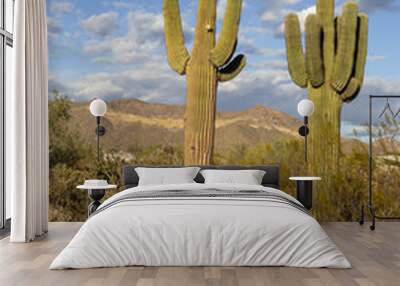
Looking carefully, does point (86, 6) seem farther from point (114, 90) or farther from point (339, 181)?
point (339, 181)

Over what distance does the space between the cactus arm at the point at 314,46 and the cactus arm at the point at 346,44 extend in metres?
0.20

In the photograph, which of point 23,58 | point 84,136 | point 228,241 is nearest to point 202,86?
point 84,136

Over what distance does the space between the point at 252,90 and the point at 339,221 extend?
84.7 inches

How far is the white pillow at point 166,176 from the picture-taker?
671 cm

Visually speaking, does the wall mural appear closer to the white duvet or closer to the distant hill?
the distant hill

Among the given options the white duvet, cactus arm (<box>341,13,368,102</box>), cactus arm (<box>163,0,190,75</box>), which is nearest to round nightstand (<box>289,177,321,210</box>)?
cactus arm (<box>341,13,368,102</box>)

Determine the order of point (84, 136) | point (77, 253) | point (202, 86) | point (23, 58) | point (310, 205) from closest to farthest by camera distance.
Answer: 1. point (77, 253)
2. point (23, 58)
3. point (310, 205)
4. point (202, 86)
5. point (84, 136)

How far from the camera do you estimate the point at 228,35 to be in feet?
24.2

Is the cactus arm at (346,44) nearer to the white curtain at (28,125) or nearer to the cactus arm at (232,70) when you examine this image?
the cactus arm at (232,70)

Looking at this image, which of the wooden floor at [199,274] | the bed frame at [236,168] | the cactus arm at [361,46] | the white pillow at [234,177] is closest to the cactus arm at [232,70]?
the bed frame at [236,168]

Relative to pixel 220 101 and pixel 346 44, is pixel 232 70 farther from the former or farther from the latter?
pixel 346 44

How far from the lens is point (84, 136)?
818cm

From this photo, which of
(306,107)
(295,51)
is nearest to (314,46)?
(295,51)

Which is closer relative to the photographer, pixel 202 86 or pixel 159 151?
pixel 202 86
